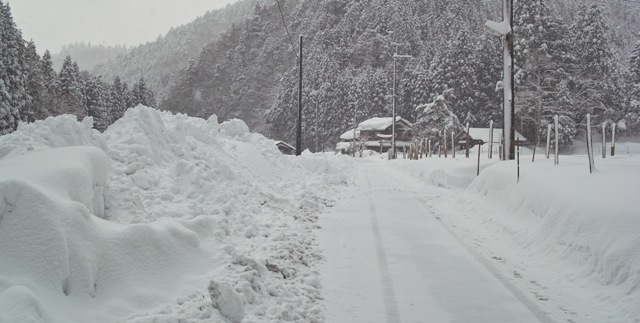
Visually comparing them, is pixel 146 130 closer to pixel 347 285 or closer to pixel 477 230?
pixel 347 285

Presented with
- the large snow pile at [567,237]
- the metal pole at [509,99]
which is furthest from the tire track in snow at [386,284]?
the metal pole at [509,99]

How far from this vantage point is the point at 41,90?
47.2 meters

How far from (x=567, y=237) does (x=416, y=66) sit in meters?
77.7

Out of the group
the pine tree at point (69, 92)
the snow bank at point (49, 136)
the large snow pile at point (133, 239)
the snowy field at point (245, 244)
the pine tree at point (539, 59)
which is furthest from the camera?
the pine tree at point (69, 92)

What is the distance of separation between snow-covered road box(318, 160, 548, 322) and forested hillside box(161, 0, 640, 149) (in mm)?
19206

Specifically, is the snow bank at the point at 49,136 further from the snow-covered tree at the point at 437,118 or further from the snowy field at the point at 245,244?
the snow-covered tree at the point at 437,118

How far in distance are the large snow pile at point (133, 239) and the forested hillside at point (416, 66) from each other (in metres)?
18.7

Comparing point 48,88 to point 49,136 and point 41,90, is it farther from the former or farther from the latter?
point 49,136

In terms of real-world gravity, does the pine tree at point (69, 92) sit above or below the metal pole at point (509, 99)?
above

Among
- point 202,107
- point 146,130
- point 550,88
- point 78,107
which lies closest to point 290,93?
point 202,107

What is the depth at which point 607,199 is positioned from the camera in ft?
19.9

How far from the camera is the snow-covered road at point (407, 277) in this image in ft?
15.0

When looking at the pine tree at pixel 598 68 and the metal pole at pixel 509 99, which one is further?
the pine tree at pixel 598 68

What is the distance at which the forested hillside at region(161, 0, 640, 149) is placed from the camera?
173 ft
